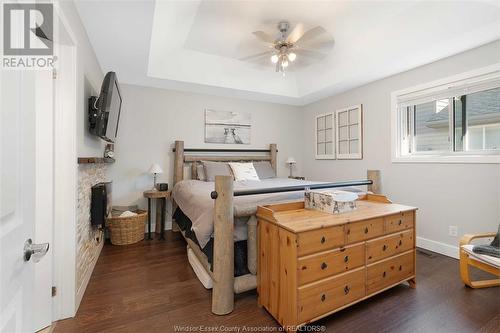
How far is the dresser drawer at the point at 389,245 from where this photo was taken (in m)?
1.76

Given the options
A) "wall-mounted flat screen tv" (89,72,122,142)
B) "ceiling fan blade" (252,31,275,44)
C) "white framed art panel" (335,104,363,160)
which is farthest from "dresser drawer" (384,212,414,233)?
"wall-mounted flat screen tv" (89,72,122,142)

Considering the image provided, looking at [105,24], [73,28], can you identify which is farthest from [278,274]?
[105,24]

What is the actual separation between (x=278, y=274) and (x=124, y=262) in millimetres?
1887

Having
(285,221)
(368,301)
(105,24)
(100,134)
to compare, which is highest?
(105,24)

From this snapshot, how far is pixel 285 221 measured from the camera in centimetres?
160

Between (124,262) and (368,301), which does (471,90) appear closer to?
(368,301)

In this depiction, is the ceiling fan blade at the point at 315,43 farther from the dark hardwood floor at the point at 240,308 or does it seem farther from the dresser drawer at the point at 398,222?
the dark hardwood floor at the point at 240,308

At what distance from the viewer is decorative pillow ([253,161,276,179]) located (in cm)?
399

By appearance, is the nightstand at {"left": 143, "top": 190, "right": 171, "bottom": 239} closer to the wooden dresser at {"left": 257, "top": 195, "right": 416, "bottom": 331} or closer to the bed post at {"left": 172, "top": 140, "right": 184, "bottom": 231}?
the bed post at {"left": 172, "top": 140, "right": 184, "bottom": 231}

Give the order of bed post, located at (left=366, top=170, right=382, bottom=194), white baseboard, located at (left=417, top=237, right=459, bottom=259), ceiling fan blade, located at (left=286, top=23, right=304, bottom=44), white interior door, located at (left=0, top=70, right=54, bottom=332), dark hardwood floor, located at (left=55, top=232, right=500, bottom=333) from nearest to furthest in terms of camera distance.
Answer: white interior door, located at (left=0, top=70, right=54, bottom=332)
dark hardwood floor, located at (left=55, top=232, right=500, bottom=333)
ceiling fan blade, located at (left=286, top=23, right=304, bottom=44)
white baseboard, located at (left=417, top=237, right=459, bottom=259)
bed post, located at (left=366, top=170, right=382, bottom=194)

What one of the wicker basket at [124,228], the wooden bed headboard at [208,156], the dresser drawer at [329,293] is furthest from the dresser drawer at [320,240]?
the wooden bed headboard at [208,156]

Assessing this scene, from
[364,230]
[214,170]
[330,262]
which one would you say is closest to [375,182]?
[364,230]

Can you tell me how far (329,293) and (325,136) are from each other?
332 cm

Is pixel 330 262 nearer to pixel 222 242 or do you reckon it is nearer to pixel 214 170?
pixel 222 242
